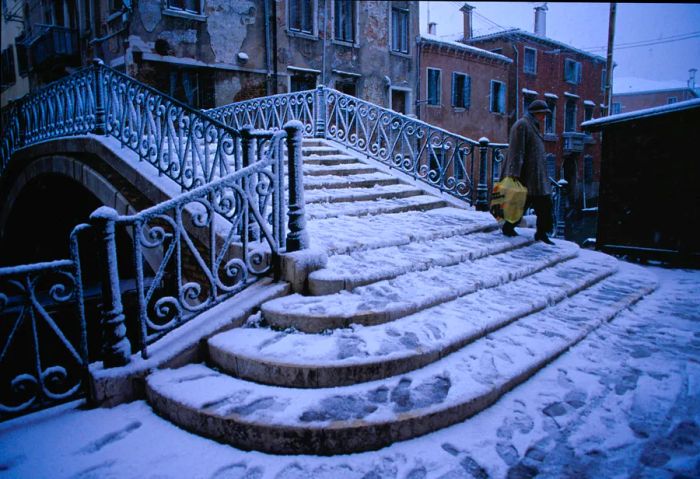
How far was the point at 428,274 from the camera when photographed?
4.63 meters

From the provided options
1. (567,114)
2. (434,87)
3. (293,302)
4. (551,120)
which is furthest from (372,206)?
(567,114)

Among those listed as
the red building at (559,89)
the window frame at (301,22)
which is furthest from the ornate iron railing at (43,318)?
the red building at (559,89)

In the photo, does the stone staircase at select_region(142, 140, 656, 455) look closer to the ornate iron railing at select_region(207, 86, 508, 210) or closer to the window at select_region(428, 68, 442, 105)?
the ornate iron railing at select_region(207, 86, 508, 210)

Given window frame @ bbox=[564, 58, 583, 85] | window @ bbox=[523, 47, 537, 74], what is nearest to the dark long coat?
window @ bbox=[523, 47, 537, 74]

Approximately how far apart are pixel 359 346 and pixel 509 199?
3773 millimetres

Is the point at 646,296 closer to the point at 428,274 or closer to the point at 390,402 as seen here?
the point at 428,274

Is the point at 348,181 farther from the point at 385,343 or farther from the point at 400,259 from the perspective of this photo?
the point at 385,343

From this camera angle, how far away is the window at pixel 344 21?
698 inches

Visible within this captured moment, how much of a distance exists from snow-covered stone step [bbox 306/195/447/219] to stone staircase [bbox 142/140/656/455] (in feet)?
1.63

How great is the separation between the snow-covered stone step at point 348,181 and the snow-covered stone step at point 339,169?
0.32ft

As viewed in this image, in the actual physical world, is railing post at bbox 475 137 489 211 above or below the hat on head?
below

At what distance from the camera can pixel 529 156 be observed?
607cm

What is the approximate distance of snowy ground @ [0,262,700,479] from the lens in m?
2.40

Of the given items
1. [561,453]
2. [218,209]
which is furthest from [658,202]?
[218,209]
